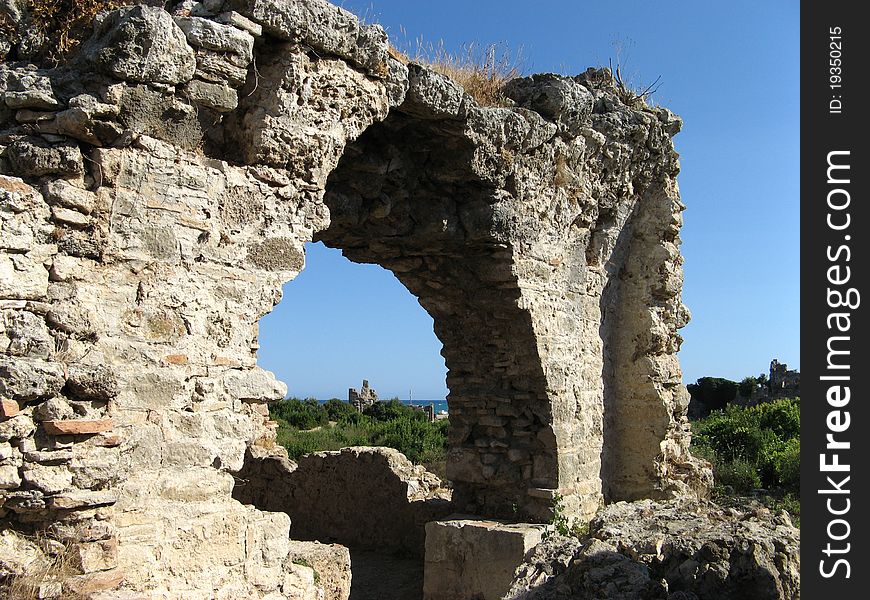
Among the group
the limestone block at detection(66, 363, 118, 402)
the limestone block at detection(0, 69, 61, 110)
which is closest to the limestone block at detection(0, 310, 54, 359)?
the limestone block at detection(66, 363, 118, 402)

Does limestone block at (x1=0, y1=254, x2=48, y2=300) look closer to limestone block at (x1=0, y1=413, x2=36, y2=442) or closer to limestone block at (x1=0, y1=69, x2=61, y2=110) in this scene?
limestone block at (x1=0, y1=413, x2=36, y2=442)

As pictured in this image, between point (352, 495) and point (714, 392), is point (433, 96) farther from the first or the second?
point (714, 392)

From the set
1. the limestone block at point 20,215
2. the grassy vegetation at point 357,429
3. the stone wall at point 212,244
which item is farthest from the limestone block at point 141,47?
the grassy vegetation at point 357,429

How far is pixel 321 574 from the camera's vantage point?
494 cm

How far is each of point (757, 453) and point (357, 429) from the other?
8.46 meters

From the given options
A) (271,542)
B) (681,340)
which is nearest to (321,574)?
(271,542)

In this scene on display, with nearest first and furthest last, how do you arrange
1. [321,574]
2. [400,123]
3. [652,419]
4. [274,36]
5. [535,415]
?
[274,36] < [321,574] < [400,123] < [535,415] < [652,419]

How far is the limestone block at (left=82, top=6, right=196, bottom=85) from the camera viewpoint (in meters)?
3.72

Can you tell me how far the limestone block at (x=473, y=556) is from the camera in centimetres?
589

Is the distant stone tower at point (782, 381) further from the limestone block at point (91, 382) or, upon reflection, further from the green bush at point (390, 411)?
the limestone block at point (91, 382)

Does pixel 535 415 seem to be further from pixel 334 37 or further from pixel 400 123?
pixel 334 37

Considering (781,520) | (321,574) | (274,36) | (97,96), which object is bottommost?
(321,574)

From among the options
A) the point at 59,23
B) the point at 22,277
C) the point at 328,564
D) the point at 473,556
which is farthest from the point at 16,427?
the point at 473,556

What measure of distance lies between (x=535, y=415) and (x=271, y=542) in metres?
2.79
